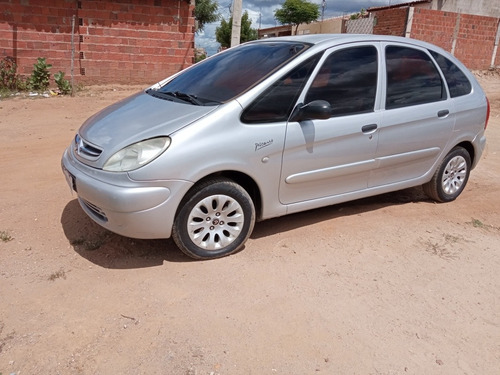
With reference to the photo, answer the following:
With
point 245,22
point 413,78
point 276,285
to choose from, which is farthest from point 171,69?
point 245,22

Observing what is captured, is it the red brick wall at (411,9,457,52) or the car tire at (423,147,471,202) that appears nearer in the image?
the car tire at (423,147,471,202)

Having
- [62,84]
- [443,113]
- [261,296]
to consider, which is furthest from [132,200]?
[62,84]

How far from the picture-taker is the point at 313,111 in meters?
3.58

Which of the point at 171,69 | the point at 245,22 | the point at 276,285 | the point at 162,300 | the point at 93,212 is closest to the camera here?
the point at 162,300

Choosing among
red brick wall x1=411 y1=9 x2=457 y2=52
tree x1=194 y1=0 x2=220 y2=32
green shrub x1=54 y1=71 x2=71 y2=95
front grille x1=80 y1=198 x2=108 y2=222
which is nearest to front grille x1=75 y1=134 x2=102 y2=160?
front grille x1=80 y1=198 x2=108 y2=222

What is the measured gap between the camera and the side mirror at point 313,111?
357 centimetres

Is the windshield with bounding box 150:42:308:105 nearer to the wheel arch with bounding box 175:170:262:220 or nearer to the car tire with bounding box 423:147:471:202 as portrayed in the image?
the wheel arch with bounding box 175:170:262:220

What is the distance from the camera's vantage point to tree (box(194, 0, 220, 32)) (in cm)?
3381

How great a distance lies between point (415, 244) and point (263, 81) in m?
1.98

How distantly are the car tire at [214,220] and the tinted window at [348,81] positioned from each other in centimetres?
103

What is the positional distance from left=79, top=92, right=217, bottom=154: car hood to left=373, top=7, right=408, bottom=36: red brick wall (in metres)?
16.3

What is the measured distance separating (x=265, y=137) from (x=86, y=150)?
54.1 inches

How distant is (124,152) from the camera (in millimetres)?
3215

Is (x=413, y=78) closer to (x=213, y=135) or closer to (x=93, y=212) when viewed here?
(x=213, y=135)
